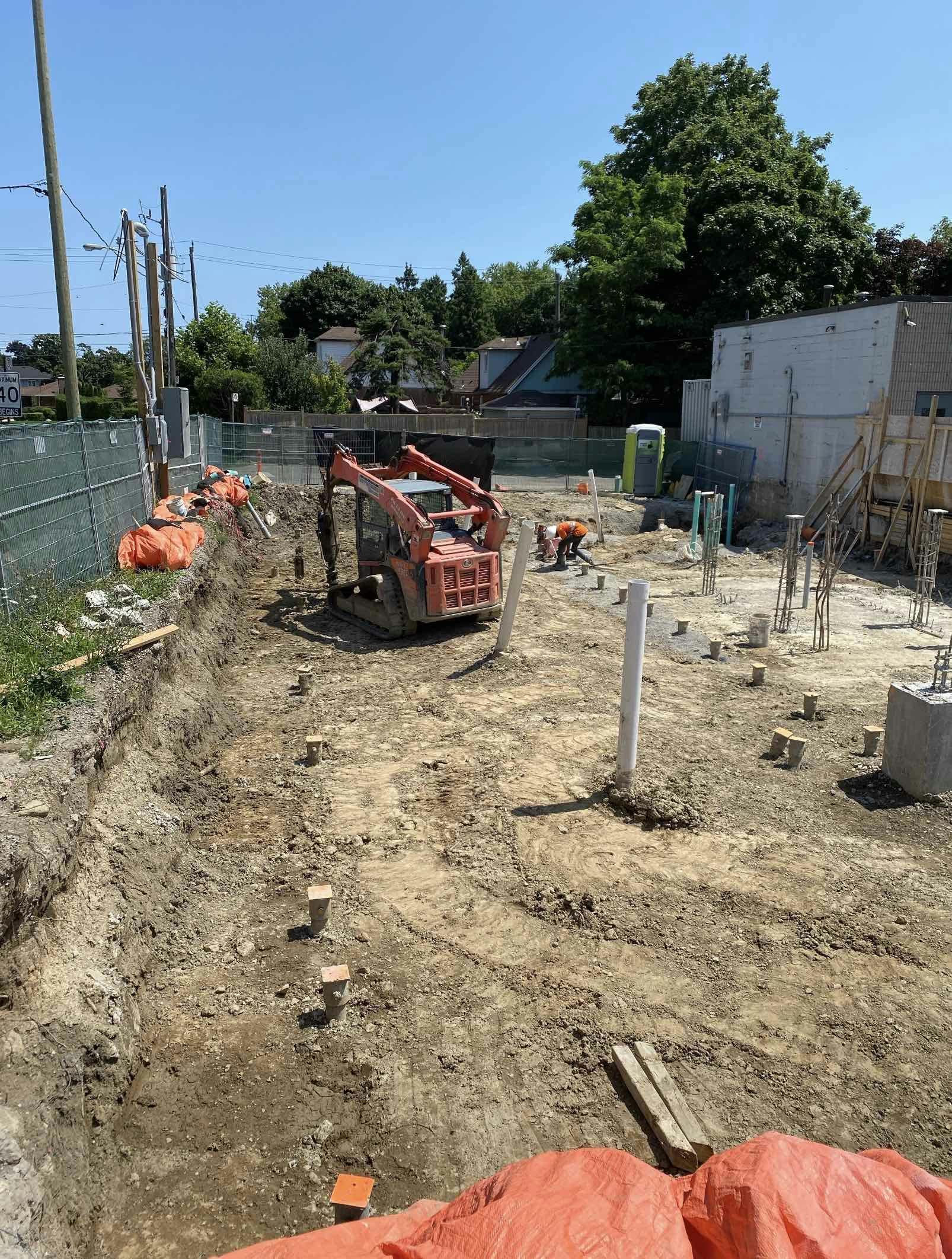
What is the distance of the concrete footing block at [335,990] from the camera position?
4.81 m

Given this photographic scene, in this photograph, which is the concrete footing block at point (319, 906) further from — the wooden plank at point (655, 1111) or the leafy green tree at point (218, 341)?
the leafy green tree at point (218, 341)

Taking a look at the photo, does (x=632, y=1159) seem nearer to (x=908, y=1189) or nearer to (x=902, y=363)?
(x=908, y=1189)

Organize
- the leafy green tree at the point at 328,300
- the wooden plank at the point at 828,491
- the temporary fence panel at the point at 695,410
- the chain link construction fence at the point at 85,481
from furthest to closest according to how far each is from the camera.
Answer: the leafy green tree at the point at 328,300
the temporary fence panel at the point at 695,410
the wooden plank at the point at 828,491
the chain link construction fence at the point at 85,481

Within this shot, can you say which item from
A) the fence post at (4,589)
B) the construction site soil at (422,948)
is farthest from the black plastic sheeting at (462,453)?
the fence post at (4,589)

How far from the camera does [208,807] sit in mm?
7531

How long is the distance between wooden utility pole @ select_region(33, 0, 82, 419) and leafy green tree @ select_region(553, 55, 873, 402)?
72.8ft

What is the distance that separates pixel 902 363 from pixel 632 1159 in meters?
21.3

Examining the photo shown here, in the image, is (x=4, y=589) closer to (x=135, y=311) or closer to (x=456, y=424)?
(x=135, y=311)

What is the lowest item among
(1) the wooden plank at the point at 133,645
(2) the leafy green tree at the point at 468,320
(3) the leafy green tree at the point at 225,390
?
(1) the wooden plank at the point at 133,645

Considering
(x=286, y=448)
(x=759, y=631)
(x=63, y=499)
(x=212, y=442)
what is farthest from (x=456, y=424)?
(x=63, y=499)

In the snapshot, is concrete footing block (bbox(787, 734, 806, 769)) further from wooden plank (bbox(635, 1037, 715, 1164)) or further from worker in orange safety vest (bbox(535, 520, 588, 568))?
worker in orange safety vest (bbox(535, 520, 588, 568))

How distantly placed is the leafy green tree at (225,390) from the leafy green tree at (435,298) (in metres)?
39.3

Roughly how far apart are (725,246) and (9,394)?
1089 inches

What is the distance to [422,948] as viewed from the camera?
5637 millimetres
